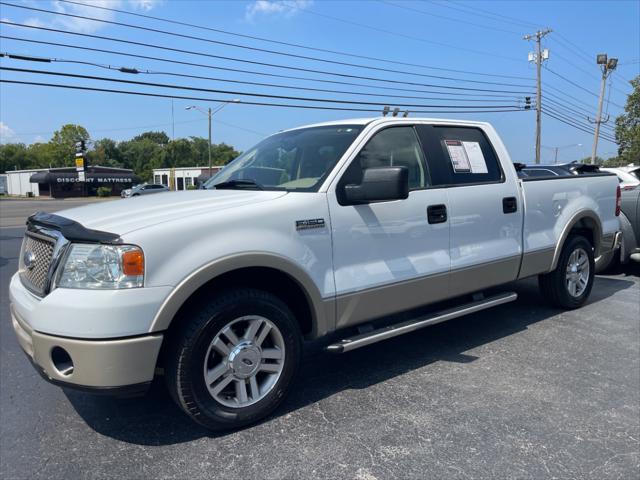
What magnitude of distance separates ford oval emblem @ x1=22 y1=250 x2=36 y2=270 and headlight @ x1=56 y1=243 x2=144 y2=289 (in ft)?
2.04

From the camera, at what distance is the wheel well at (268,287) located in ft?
9.46

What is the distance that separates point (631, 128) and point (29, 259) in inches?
1712

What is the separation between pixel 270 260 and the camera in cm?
297

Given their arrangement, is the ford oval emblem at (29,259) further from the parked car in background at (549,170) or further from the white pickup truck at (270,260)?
the parked car in background at (549,170)

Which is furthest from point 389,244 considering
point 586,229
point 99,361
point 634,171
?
point 634,171

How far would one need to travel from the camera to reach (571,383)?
12.0 ft

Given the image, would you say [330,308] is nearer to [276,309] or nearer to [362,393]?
[276,309]

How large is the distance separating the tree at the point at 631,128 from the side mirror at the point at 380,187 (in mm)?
39353

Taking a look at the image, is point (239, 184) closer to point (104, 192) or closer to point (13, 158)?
point (104, 192)

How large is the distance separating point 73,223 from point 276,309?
1.27m

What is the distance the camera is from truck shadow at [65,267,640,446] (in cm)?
306

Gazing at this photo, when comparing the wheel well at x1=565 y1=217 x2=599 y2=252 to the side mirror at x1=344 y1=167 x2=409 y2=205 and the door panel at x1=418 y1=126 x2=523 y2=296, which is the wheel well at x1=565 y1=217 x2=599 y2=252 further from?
the side mirror at x1=344 y1=167 x2=409 y2=205

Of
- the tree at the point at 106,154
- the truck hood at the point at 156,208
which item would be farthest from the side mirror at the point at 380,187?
the tree at the point at 106,154

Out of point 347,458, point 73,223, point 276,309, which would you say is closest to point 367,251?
point 276,309
